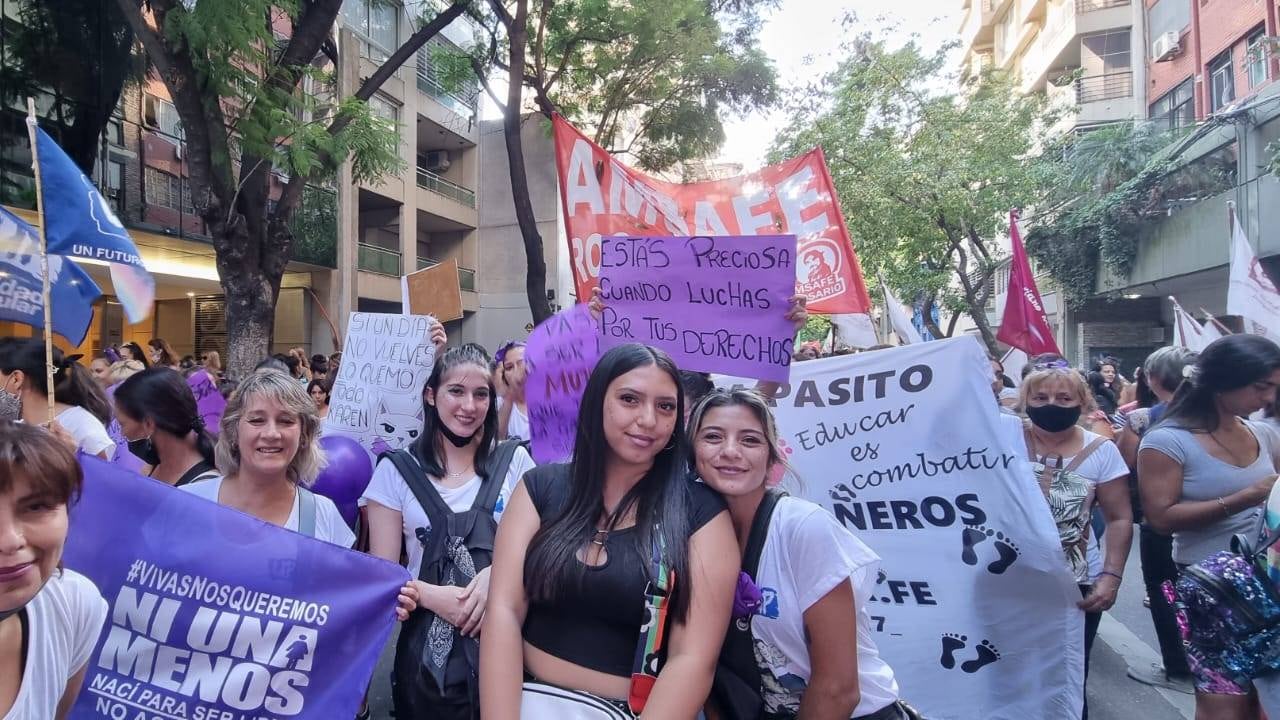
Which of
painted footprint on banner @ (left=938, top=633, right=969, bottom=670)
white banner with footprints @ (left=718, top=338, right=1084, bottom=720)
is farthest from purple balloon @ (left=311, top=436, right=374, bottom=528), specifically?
painted footprint on banner @ (left=938, top=633, right=969, bottom=670)

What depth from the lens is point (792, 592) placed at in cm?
204

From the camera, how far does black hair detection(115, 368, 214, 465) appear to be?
10.7ft

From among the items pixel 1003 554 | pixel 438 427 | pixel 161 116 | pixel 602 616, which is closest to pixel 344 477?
pixel 438 427

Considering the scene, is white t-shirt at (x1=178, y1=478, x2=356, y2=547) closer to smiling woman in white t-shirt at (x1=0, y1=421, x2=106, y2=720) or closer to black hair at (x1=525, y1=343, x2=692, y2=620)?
smiling woman in white t-shirt at (x1=0, y1=421, x2=106, y2=720)

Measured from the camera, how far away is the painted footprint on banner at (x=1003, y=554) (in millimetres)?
3104

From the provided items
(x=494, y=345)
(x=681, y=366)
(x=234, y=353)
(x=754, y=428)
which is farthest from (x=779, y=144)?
(x=754, y=428)

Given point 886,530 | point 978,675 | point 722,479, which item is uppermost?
point 722,479

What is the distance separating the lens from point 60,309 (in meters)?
3.90

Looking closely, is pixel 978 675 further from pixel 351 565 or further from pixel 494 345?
pixel 494 345

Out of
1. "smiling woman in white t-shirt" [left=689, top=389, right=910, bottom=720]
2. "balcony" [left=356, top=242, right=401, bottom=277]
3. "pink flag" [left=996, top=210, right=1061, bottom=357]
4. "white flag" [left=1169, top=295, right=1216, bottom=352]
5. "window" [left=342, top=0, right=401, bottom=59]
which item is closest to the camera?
"smiling woman in white t-shirt" [left=689, top=389, right=910, bottom=720]

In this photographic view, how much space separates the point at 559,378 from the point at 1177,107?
947 inches

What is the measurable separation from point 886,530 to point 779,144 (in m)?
19.6

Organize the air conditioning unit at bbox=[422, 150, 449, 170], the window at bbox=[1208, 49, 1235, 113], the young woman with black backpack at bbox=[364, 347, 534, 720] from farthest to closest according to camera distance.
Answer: the air conditioning unit at bbox=[422, 150, 449, 170]
the window at bbox=[1208, 49, 1235, 113]
the young woman with black backpack at bbox=[364, 347, 534, 720]

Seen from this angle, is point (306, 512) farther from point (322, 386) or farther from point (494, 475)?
point (322, 386)
